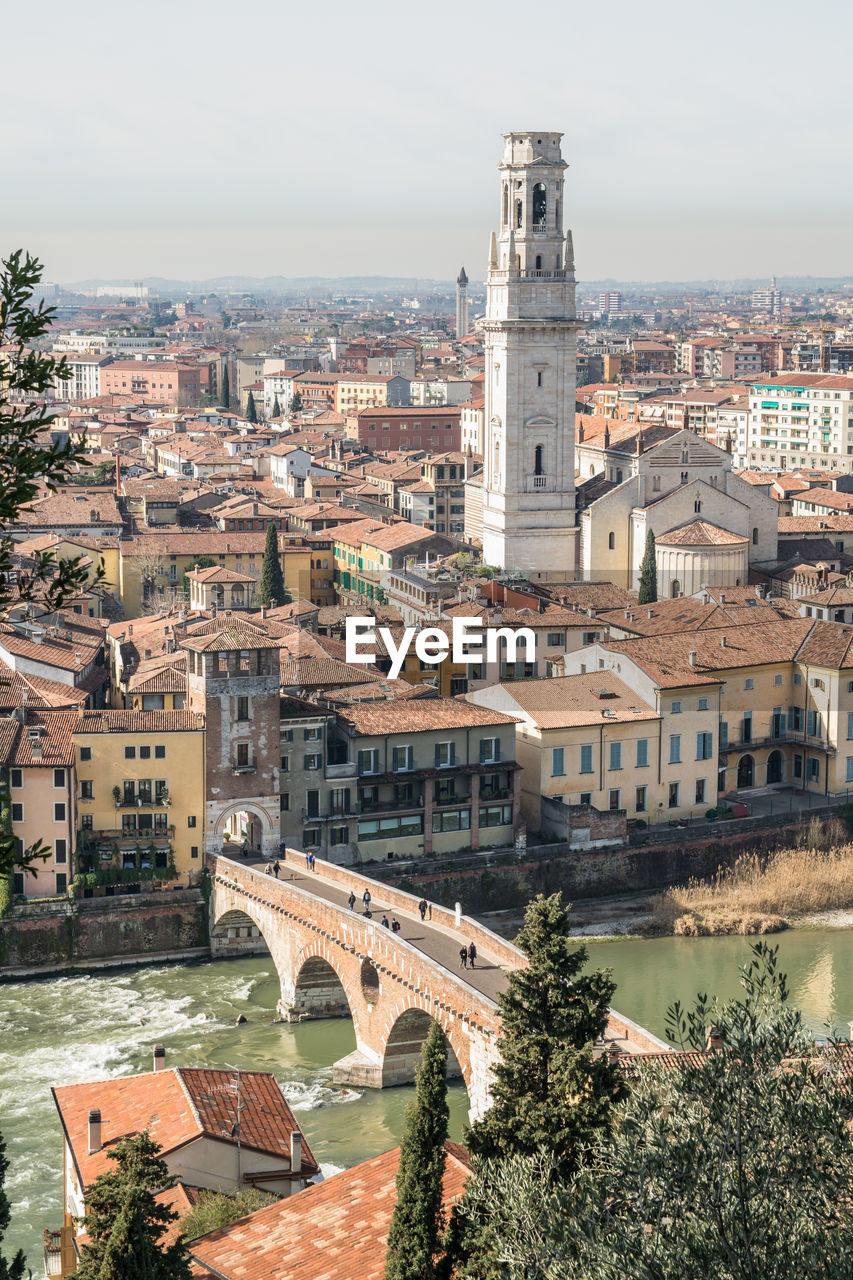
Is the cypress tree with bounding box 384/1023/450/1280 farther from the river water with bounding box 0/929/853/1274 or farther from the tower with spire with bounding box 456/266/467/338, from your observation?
the tower with spire with bounding box 456/266/467/338

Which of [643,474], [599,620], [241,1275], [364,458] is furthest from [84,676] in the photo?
[364,458]

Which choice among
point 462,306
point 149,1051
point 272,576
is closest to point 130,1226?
point 149,1051

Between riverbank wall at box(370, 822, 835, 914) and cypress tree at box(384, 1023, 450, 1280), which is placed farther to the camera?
riverbank wall at box(370, 822, 835, 914)

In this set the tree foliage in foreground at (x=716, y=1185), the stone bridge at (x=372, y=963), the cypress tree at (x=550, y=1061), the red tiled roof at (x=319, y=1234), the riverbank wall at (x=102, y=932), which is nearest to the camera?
the tree foliage in foreground at (x=716, y=1185)

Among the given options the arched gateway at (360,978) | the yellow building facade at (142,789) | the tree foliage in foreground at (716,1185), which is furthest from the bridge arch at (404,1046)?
the tree foliage in foreground at (716,1185)

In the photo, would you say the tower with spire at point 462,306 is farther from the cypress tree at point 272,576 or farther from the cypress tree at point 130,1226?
the cypress tree at point 130,1226

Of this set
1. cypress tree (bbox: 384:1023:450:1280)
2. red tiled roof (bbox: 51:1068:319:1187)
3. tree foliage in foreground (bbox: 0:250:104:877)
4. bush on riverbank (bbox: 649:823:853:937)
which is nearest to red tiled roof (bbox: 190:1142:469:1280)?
cypress tree (bbox: 384:1023:450:1280)

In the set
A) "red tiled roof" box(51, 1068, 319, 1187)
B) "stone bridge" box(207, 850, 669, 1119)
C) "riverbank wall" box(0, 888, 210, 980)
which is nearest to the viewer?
"red tiled roof" box(51, 1068, 319, 1187)
